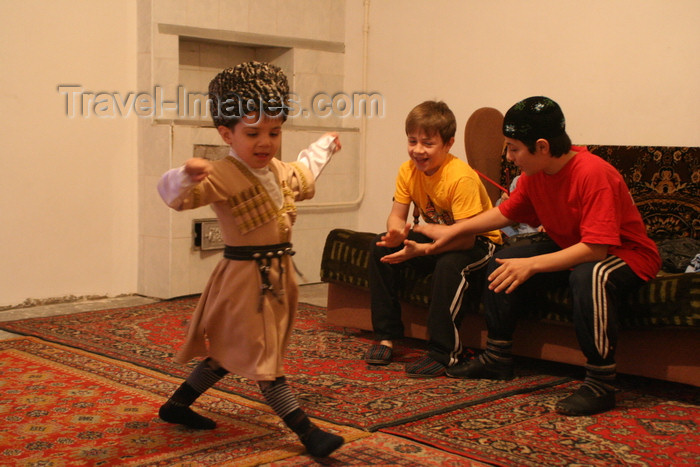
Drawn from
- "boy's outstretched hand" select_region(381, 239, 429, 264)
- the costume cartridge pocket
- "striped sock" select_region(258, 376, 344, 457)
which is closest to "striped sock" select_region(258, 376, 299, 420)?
"striped sock" select_region(258, 376, 344, 457)

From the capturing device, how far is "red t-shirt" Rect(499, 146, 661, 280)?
2420 millimetres

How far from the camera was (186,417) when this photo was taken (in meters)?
2.15

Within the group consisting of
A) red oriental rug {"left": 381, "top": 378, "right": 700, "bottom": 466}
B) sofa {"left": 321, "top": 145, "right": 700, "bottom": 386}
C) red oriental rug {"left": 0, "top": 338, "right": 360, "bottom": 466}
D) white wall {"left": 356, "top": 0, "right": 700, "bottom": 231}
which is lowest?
red oriental rug {"left": 0, "top": 338, "right": 360, "bottom": 466}

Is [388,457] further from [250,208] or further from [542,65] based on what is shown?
[542,65]

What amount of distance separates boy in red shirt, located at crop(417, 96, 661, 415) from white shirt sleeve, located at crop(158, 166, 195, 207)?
3.58ft

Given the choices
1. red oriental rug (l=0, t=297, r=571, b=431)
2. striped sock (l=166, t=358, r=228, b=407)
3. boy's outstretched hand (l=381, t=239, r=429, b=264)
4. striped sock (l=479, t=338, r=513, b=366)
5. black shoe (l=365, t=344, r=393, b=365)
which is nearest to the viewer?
striped sock (l=166, t=358, r=228, b=407)

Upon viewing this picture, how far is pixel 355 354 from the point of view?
3076 mm

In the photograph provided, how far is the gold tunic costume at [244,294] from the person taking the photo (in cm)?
198

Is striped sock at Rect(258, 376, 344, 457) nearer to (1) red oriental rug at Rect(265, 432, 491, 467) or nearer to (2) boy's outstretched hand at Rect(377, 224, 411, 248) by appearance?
(1) red oriental rug at Rect(265, 432, 491, 467)

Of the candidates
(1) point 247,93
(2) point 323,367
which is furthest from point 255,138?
(2) point 323,367

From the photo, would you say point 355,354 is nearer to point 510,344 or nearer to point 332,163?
point 510,344

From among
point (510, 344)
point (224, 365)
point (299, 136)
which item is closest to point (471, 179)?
point (510, 344)

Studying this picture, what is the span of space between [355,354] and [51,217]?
1.90m

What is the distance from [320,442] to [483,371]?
96 centimetres
